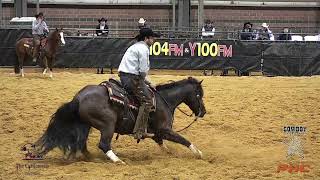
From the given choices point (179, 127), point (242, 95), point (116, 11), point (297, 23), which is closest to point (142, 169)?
point (179, 127)

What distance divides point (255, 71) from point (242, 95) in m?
6.05

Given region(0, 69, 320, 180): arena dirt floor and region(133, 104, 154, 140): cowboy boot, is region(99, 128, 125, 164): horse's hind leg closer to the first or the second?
region(0, 69, 320, 180): arena dirt floor

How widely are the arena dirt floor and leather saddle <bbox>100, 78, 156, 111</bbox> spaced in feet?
2.84

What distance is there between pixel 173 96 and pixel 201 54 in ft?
37.3

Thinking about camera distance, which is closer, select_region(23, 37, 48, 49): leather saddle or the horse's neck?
the horse's neck

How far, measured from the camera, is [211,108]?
12.6 m

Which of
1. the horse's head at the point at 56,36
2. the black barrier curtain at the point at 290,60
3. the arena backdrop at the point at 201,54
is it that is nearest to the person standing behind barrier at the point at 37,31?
the horse's head at the point at 56,36

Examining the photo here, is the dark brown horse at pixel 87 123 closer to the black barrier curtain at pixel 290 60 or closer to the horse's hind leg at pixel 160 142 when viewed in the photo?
the horse's hind leg at pixel 160 142

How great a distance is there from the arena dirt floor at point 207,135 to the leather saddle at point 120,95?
2.84 feet

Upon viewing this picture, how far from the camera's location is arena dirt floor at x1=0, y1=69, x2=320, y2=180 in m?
7.39

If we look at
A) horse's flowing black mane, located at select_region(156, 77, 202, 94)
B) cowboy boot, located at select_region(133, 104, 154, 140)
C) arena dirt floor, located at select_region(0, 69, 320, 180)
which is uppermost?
horse's flowing black mane, located at select_region(156, 77, 202, 94)

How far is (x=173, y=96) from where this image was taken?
8.72 meters

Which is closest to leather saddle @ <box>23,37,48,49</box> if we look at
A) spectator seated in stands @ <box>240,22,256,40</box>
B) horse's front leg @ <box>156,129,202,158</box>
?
→ spectator seated in stands @ <box>240,22,256,40</box>

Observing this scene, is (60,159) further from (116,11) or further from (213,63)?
(116,11)
